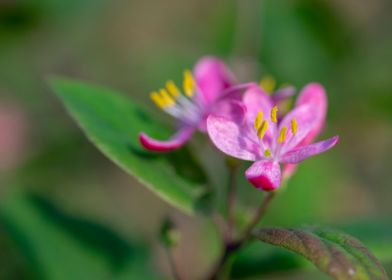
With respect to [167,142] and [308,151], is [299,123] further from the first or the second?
[167,142]

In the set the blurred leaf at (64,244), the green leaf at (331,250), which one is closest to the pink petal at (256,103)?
the green leaf at (331,250)

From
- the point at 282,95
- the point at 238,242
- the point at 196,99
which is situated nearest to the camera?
the point at 238,242

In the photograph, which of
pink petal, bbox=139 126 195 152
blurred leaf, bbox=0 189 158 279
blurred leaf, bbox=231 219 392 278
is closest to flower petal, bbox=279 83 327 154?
pink petal, bbox=139 126 195 152

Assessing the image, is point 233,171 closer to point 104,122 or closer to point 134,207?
point 104,122

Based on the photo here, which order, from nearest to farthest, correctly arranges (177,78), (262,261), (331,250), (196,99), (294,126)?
(331,250) < (294,126) < (196,99) < (262,261) < (177,78)

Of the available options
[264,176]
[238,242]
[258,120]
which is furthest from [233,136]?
[238,242]

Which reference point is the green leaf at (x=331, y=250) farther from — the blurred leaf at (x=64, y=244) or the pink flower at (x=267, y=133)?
the blurred leaf at (x=64, y=244)

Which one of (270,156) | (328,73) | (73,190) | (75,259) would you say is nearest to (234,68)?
(328,73)
